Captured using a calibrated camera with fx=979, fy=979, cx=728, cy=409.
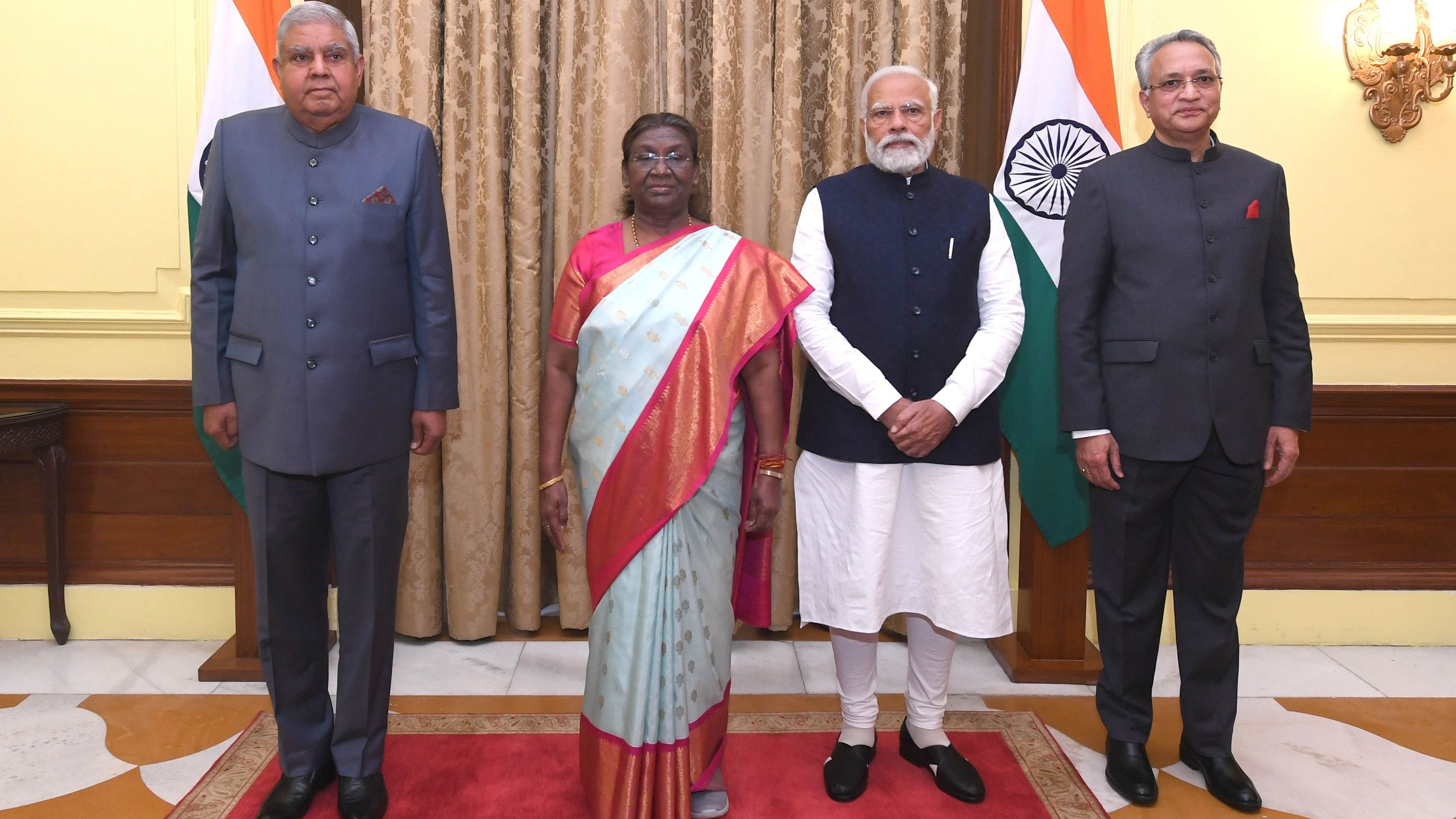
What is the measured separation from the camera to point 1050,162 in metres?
2.76

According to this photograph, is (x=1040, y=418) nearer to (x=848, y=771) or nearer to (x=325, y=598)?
(x=848, y=771)

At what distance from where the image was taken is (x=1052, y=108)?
2.78m

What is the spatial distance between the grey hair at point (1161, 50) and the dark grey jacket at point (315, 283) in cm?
160

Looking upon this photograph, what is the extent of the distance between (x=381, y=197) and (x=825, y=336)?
3.24 ft

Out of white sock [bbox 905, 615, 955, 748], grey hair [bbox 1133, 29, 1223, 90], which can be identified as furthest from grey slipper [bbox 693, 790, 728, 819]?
grey hair [bbox 1133, 29, 1223, 90]

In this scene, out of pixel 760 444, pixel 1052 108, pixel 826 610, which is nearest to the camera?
pixel 760 444

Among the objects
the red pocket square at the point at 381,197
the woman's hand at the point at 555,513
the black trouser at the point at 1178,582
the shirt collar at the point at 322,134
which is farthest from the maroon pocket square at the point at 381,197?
the black trouser at the point at 1178,582

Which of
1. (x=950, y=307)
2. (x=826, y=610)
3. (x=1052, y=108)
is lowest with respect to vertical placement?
(x=826, y=610)

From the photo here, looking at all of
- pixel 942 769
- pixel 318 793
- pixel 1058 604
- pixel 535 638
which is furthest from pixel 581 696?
pixel 1058 604

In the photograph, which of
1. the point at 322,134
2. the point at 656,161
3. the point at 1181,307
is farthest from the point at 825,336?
the point at 322,134

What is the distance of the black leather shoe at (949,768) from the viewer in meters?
2.23

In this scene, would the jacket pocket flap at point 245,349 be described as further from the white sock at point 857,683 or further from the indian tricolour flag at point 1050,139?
the indian tricolour flag at point 1050,139

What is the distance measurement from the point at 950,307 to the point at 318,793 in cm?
182

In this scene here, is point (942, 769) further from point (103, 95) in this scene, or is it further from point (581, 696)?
point (103, 95)
